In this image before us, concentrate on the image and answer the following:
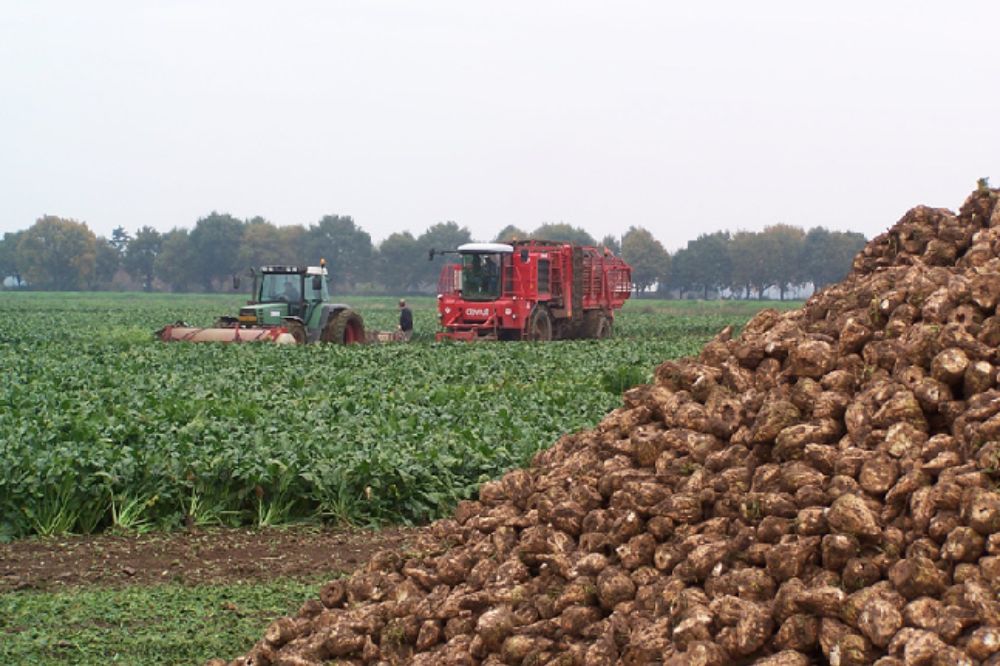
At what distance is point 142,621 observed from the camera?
277 inches

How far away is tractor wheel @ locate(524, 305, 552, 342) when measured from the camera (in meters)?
29.4

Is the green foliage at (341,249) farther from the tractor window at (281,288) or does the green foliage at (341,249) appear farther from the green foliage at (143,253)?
the tractor window at (281,288)

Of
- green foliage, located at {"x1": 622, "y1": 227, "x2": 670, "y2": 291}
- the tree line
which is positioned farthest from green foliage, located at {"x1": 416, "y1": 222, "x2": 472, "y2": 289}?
green foliage, located at {"x1": 622, "y1": 227, "x2": 670, "y2": 291}

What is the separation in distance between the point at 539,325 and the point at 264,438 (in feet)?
64.2

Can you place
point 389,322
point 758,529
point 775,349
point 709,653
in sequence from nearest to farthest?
1. point 709,653
2. point 758,529
3. point 775,349
4. point 389,322

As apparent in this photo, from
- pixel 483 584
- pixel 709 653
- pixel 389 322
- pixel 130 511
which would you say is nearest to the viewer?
pixel 709 653

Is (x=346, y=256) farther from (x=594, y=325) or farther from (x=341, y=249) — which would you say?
(x=594, y=325)

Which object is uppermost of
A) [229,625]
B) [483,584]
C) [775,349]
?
[775,349]

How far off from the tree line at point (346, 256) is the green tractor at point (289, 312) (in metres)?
89.5

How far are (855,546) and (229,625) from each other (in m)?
4.00

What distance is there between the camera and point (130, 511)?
32.2 ft

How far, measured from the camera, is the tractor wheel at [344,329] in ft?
85.8

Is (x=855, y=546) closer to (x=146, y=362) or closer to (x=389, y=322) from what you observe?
(x=146, y=362)

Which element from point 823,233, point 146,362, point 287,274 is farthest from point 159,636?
point 823,233
